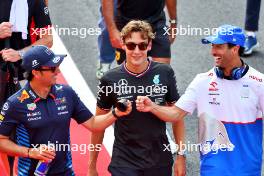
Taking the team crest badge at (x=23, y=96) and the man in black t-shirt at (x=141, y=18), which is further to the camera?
the man in black t-shirt at (x=141, y=18)

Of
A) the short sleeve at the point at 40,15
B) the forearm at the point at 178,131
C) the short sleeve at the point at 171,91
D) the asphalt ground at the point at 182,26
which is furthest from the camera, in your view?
the asphalt ground at the point at 182,26

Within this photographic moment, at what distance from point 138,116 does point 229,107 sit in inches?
33.3

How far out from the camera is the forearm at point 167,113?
303 inches

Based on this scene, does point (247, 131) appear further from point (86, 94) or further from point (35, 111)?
point (86, 94)

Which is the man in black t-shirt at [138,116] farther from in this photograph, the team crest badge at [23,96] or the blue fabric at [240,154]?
the team crest badge at [23,96]

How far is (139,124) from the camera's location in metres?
7.85

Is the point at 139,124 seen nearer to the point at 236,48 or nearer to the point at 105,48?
the point at 236,48

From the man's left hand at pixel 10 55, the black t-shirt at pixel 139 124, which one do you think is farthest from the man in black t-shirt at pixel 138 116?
the man's left hand at pixel 10 55

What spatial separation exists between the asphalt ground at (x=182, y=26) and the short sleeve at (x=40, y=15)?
2.91 metres

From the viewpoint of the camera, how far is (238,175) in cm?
770

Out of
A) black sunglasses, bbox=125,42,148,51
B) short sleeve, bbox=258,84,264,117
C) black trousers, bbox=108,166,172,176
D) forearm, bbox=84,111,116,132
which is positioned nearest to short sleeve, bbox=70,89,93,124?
forearm, bbox=84,111,116,132

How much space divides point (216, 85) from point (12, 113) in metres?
1.87

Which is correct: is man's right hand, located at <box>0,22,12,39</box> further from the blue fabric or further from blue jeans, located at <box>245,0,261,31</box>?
blue jeans, located at <box>245,0,261,31</box>

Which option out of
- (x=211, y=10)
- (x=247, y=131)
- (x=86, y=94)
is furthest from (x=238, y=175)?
(x=211, y=10)
